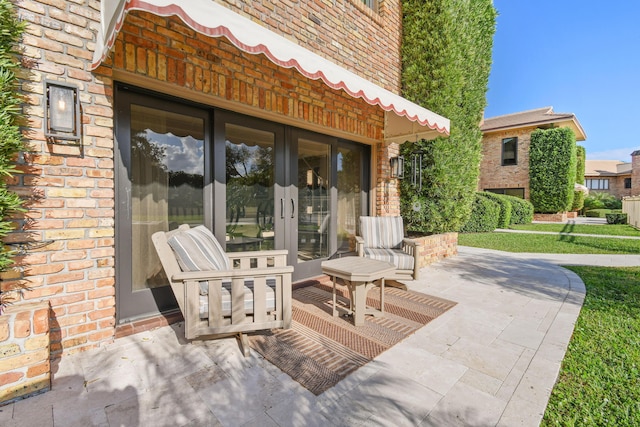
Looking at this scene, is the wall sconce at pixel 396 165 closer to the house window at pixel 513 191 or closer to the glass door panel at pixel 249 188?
the glass door panel at pixel 249 188

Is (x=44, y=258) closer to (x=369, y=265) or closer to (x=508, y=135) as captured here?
(x=369, y=265)

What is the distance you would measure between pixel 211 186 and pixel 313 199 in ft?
7.88

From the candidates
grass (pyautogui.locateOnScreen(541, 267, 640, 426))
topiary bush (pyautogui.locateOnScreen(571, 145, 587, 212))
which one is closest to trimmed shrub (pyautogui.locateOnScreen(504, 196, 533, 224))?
topiary bush (pyautogui.locateOnScreen(571, 145, 587, 212))

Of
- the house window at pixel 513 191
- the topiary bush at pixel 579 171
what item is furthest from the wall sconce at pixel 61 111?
the topiary bush at pixel 579 171

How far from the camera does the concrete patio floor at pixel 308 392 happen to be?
2.41 meters

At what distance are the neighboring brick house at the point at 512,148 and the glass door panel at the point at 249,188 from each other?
24.0 metres

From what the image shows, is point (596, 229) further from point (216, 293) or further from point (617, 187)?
point (617, 187)

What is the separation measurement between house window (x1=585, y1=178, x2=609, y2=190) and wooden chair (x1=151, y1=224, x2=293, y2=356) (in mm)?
62321

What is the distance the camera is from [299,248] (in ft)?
20.8

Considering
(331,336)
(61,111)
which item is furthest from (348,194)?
(61,111)

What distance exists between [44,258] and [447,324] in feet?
16.2

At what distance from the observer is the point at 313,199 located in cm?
656

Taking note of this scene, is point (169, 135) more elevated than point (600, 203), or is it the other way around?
point (169, 135)

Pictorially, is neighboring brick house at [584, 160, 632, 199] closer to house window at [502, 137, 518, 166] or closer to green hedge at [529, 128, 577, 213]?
house window at [502, 137, 518, 166]
